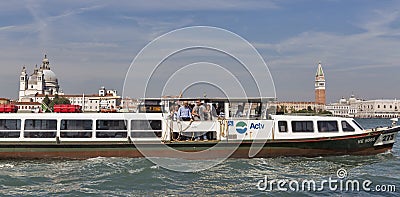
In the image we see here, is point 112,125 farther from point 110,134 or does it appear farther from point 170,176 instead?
point 170,176

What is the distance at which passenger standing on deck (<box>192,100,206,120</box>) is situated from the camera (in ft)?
67.3

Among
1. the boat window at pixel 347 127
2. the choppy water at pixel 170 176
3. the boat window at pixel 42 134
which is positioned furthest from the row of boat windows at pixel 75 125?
the boat window at pixel 347 127

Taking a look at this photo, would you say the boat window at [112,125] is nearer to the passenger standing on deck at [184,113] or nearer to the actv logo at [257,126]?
the passenger standing on deck at [184,113]

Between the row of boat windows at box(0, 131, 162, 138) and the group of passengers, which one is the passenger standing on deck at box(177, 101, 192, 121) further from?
the row of boat windows at box(0, 131, 162, 138)

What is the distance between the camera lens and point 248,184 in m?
15.4

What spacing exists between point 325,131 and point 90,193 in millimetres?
11475

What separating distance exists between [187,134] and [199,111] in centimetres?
115

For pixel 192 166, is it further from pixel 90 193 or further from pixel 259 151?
pixel 90 193

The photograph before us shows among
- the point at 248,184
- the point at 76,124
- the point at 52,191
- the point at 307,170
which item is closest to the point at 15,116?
the point at 76,124

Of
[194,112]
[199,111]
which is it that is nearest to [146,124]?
[194,112]

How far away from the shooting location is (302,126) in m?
20.9

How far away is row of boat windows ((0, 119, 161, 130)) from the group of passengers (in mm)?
1052

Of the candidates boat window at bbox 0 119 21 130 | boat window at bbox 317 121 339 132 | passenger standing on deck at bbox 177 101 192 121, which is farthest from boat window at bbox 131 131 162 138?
boat window at bbox 317 121 339 132

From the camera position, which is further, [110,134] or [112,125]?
[112,125]
